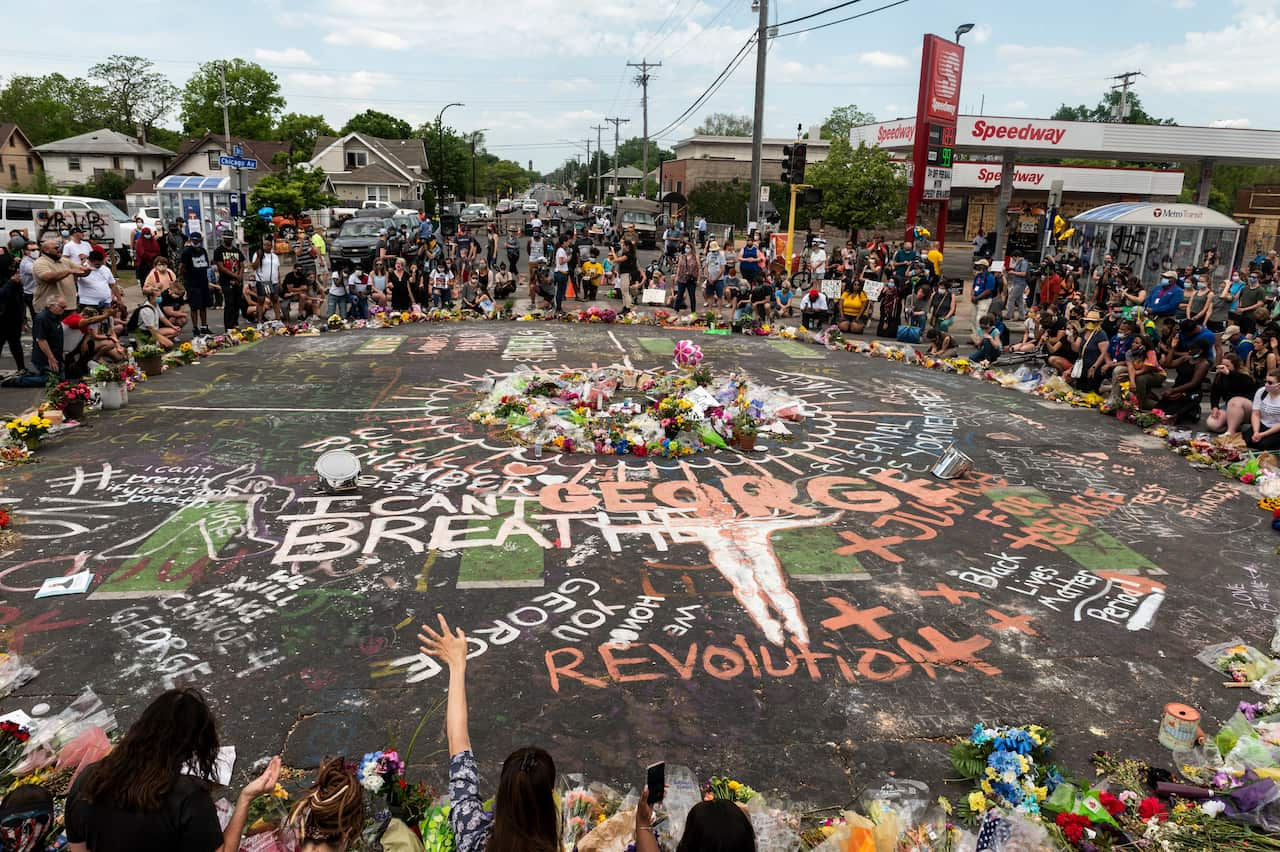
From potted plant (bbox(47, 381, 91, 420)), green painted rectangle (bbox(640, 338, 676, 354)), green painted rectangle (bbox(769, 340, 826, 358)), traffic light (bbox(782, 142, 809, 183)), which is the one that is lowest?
green painted rectangle (bbox(769, 340, 826, 358))

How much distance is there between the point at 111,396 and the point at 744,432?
26.9ft

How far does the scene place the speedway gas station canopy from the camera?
101 feet

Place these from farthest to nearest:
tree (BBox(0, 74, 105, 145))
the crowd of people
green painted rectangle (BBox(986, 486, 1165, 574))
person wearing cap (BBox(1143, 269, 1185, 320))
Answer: tree (BBox(0, 74, 105, 145)) < person wearing cap (BBox(1143, 269, 1185, 320)) < green painted rectangle (BBox(986, 486, 1165, 574)) < the crowd of people

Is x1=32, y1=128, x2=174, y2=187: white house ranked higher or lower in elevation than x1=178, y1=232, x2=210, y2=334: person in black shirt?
higher

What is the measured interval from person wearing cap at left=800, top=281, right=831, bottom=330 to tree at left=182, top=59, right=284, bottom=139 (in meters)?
79.1

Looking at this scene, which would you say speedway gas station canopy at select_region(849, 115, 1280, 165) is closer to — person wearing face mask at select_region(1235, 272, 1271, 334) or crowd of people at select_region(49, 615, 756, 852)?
person wearing face mask at select_region(1235, 272, 1271, 334)

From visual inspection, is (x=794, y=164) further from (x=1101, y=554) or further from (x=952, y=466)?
(x=1101, y=554)

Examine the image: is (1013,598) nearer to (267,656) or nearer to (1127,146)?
(267,656)

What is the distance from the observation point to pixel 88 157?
217 feet

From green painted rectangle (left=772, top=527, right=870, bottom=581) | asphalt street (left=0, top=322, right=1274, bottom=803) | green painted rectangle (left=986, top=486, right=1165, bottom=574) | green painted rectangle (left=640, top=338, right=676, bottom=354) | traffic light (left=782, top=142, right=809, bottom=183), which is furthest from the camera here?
traffic light (left=782, top=142, right=809, bottom=183)

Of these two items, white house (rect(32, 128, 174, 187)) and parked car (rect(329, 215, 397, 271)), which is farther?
white house (rect(32, 128, 174, 187))

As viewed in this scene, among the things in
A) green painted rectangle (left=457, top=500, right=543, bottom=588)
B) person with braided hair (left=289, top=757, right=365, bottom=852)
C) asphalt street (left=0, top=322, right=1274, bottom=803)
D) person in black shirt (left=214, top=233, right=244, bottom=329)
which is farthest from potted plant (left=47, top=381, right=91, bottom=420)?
person with braided hair (left=289, top=757, right=365, bottom=852)

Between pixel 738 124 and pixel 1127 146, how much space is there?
412ft

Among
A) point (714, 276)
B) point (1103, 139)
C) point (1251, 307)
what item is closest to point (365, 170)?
point (1103, 139)
